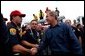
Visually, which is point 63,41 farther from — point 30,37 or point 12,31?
point 30,37

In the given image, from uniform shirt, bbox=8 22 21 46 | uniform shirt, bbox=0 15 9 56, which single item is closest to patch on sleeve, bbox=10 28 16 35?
uniform shirt, bbox=8 22 21 46

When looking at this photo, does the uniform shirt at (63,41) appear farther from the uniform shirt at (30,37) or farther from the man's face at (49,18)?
the uniform shirt at (30,37)

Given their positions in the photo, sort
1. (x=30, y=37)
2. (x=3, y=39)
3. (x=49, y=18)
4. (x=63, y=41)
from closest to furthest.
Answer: (x=3, y=39) → (x=63, y=41) → (x=49, y=18) → (x=30, y=37)

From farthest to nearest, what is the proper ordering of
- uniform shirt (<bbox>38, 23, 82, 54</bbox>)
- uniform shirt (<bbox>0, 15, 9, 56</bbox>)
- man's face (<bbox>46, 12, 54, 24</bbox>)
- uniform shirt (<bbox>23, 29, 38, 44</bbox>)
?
uniform shirt (<bbox>23, 29, 38, 44</bbox>)
man's face (<bbox>46, 12, 54, 24</bbox>)
uniform shirt (<bbox>38, 23, 82, 54</bbox>)
uniform shirt (<bbox>0, 15, 9, 56</bbox>)

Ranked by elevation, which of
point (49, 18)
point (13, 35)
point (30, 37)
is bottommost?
point (30, 37)

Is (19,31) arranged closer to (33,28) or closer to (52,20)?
(52,20)

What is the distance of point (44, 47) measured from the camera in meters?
6.52

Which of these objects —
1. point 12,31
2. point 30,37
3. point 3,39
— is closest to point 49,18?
point 12,31

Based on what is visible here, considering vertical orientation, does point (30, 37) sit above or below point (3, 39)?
below

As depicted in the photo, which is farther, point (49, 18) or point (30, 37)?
point (30, 37)

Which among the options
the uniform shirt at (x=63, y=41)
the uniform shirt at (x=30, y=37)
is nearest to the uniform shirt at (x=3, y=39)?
the uniform shirt at (x=63, y=41)

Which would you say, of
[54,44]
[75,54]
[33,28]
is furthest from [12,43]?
[33,28]

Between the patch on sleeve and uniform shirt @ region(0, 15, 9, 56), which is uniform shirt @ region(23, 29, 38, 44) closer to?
the patch on sleeve

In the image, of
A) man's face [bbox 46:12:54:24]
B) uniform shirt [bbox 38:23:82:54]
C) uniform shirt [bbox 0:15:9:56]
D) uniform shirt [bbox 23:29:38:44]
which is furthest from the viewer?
uniform shirt [bbox 23:29:38:44]
